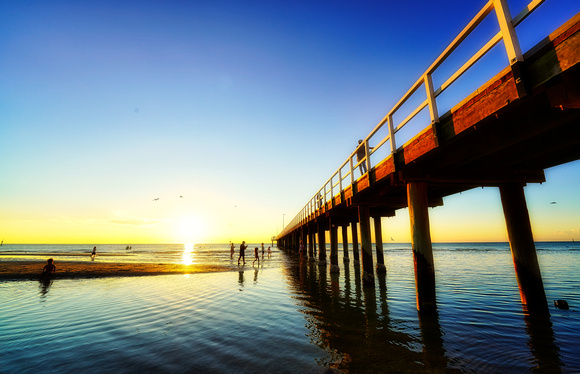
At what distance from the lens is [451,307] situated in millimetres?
7320

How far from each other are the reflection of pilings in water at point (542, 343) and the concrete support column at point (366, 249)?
530 cm

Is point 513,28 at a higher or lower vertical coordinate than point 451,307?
higher

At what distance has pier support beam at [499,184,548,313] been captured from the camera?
6.40 m

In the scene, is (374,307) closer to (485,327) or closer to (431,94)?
(485,327)

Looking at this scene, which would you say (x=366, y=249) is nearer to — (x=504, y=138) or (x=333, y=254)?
(x=333, y=254)

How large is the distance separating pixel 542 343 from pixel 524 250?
8.56 ft

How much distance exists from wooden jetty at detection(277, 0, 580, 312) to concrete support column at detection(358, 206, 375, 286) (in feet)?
11.1

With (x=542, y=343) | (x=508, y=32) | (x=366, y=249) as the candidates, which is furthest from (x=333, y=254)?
(x=508, y=32)

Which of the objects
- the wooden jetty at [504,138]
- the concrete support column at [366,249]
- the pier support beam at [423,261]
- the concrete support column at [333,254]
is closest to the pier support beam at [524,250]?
the wooden jetty at [504,138]

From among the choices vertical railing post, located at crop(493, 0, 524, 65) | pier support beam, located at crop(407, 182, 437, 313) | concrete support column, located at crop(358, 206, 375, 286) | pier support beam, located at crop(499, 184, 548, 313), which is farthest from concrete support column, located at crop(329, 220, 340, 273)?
vertical railing post, located at crop(493, 0, 524, 65)

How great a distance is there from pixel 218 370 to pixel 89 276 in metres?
14.8

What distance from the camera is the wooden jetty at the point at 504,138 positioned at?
314 centimetres

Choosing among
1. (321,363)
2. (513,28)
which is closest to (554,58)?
(513,28)

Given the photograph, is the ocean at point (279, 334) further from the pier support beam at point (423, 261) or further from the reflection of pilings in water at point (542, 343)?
the pier support beam at point (423, 261)
